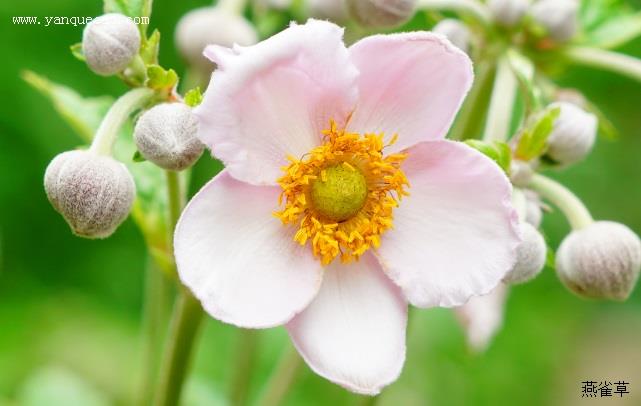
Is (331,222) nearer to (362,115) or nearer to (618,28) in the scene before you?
(362,115)

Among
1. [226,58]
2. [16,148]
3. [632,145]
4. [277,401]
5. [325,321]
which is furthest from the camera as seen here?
[632,145]

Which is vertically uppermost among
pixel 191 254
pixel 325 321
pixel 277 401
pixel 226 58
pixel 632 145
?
pixel 226 58

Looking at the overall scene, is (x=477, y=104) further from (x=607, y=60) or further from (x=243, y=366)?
(x=243, y=366)

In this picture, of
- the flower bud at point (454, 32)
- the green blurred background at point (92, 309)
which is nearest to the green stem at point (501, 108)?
the flower bud at point (454, 32)

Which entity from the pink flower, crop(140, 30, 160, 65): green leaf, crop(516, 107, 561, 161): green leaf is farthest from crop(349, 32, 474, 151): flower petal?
crop(140, 30, 160, 65): green leaf

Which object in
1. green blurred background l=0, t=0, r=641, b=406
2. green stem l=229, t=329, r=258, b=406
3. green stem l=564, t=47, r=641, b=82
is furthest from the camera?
green blurred background l=0, t=0, r=641, b=406

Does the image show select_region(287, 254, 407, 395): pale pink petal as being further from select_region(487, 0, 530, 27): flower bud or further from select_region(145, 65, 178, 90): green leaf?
select_region(487, 0, 530, 27): flower bud

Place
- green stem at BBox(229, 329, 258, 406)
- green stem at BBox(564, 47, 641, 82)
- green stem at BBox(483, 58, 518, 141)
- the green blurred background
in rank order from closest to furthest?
green stem at BBox(483, 58, 518, 141)
green stem at BBox(564, 47, 641, 82)
green stem at BBox(229, 329, 258, 406)
the green blurred background

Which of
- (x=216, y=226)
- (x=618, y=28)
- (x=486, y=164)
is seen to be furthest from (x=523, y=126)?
(x=618, y=28)
